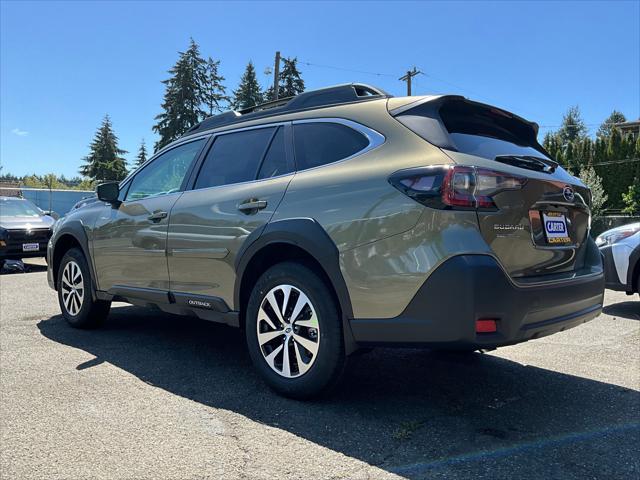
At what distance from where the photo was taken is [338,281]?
302cm

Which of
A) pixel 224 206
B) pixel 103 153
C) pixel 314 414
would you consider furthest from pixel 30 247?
pixel 103 153

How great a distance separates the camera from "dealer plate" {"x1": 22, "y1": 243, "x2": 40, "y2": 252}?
36.2 feet

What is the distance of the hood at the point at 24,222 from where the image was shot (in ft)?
36.5

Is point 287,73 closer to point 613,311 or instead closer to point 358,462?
Answer: point 613,311

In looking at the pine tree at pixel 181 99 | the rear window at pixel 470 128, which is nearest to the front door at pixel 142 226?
the rear window at pixel 470 128

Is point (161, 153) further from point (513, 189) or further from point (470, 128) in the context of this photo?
point (513, 189)

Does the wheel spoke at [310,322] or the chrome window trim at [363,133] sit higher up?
the chrome window trim at [363,133]

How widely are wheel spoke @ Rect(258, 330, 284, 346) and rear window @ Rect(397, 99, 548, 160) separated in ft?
4.91

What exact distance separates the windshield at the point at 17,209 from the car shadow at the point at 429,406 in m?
8.57

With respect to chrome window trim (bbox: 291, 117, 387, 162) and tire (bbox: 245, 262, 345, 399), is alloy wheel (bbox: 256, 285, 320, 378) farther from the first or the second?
chrome window trim (bbox: 291, 117, 387, 162)

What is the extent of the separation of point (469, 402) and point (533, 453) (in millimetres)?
735

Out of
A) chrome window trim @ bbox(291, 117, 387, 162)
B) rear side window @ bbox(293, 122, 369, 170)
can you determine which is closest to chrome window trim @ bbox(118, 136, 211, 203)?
rear side window @ bbox(293, 122, 369, 170)

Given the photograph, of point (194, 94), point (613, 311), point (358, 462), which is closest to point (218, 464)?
point (358, 462)

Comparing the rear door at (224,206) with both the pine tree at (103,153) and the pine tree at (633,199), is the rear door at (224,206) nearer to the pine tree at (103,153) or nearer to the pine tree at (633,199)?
the pine tree at (633,199)
